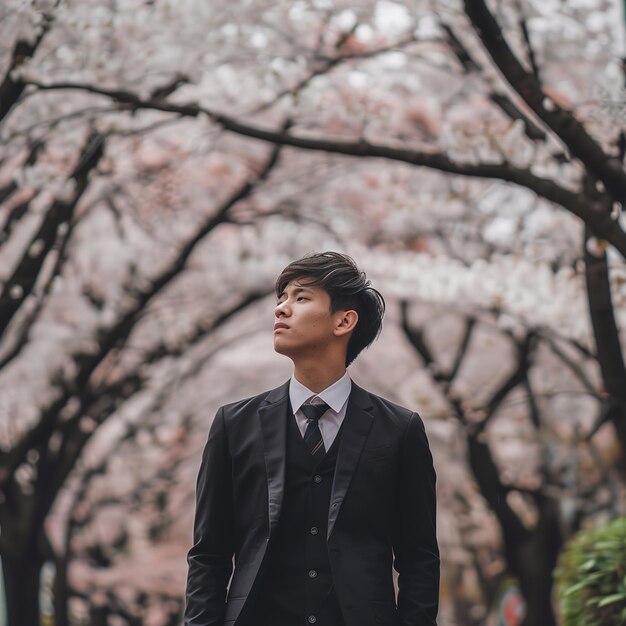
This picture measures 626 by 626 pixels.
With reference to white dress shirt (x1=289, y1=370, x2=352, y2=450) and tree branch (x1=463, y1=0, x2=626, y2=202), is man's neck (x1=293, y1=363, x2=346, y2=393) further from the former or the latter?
tree branch (x1=463, y1=0, x2=626, y2=202)

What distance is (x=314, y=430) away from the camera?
3266 mm

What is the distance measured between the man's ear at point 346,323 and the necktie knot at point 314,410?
0.23m

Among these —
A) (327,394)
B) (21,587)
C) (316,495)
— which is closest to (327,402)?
(327,394)

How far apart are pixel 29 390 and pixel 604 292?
31.1 feet

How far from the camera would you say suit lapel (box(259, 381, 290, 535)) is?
3.10m

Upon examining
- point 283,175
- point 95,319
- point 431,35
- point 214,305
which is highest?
point 431,35

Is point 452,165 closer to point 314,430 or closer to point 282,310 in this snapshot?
point 282,310

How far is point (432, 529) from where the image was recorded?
10.7 ft

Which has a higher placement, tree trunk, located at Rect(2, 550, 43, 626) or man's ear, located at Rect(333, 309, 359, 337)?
man's ear, located at Rect(333, 309, 359, 337)

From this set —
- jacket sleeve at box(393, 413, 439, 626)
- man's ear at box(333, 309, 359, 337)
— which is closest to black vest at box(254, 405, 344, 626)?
jacket sleeve at box(393, 413, 439, 626)

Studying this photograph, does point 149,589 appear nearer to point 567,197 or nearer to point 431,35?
point 431,35

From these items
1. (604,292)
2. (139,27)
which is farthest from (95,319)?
(604,292)

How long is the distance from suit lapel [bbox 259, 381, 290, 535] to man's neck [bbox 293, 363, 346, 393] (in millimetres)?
72

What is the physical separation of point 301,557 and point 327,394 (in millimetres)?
501
